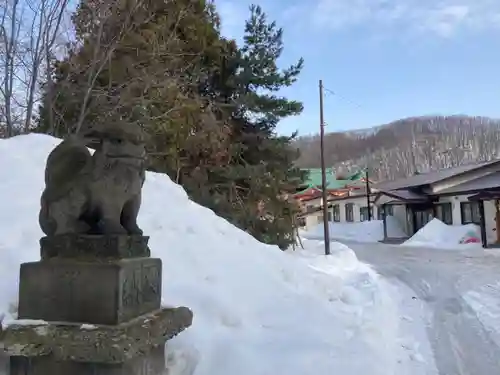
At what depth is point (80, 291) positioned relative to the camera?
116 inches

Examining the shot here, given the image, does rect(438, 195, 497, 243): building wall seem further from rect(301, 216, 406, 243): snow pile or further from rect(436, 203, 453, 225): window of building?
rect(301, 216, 406, 243): snow pile

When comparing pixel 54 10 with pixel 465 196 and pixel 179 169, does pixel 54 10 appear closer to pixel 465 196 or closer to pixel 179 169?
pixel 179 169

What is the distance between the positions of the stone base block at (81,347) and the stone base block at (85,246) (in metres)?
0.44

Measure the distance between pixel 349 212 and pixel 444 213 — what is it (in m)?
15.6

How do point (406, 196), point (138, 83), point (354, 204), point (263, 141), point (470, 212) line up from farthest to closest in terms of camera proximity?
1. point (354, 204)
2. point (406, 196)
3. point (470, 212)
4. point (263, 141)
5. point (138, 83)

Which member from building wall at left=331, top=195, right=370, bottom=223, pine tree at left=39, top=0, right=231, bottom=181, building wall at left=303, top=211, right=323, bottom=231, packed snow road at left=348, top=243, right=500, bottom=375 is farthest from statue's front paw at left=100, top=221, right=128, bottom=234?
building wall at left=303, top=211, right=323, bottom=231

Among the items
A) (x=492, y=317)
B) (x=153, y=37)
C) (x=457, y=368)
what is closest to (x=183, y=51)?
(x=153, y=37)

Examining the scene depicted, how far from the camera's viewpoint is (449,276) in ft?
41.4

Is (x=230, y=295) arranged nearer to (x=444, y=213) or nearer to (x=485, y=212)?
(x=485, y=212)

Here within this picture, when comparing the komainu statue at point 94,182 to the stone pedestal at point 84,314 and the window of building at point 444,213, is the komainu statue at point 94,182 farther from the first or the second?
the window of building at point 444,213

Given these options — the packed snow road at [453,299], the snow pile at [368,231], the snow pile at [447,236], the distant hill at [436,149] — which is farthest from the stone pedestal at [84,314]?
the distant hill at [436,149]

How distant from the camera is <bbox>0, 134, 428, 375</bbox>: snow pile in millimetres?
4164

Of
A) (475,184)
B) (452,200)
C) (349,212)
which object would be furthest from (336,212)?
(475,184)

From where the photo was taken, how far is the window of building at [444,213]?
96.5ft
